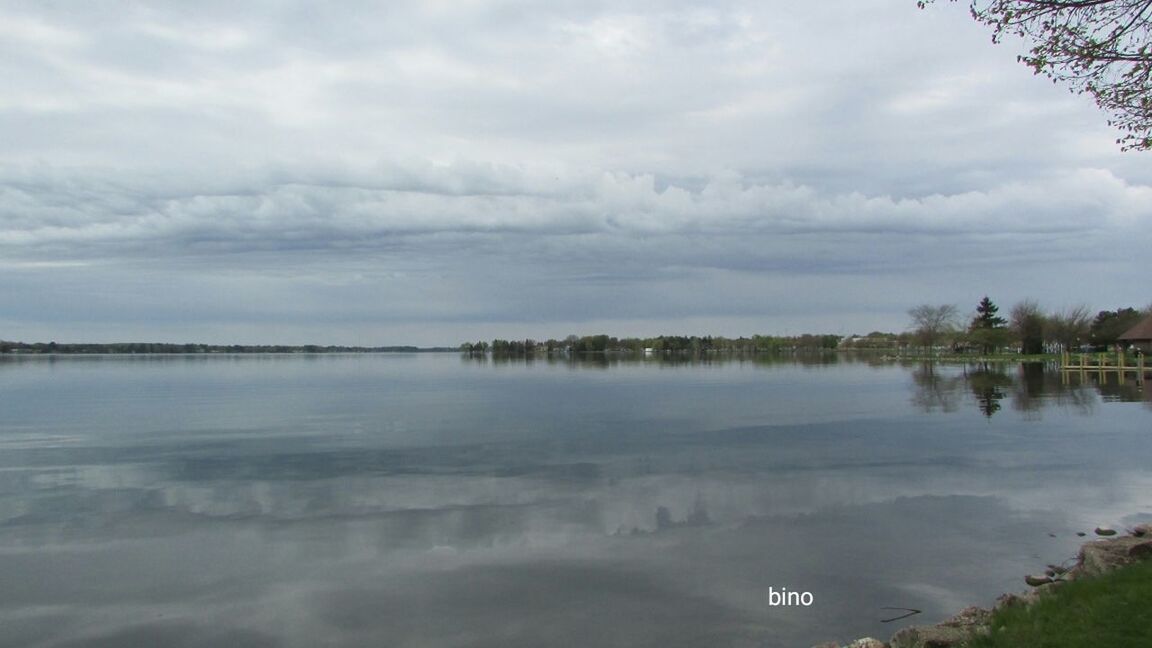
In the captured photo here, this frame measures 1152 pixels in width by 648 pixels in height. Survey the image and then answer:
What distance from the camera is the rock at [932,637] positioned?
7.28 meters

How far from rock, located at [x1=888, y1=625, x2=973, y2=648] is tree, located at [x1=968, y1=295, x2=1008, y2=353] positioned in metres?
117

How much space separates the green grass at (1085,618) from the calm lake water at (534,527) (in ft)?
5.62

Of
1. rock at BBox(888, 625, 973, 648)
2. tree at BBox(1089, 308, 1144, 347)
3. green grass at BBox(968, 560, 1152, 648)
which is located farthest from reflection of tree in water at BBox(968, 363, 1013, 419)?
tree at BBox(1089, 308, 1144, 347)

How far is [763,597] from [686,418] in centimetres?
2059

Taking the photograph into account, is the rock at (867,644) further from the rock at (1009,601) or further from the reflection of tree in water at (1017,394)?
the reflection of tree in water at (1017,394)

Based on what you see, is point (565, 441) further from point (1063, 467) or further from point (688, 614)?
point (688, 614)

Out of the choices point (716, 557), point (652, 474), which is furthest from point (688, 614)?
point (652, 474)

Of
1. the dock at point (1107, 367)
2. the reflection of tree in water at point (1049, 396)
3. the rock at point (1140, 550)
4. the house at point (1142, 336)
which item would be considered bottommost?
the reflection of tree in water at point (1049, 396)

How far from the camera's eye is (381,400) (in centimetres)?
4128

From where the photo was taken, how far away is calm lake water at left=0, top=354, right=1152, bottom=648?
29.5ft

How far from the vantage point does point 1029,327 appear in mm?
105688

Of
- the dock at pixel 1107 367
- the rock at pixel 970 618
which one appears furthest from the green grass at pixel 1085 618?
the dock at pixel 1107 367

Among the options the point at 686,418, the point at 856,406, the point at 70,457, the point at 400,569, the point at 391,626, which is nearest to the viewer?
the point at 391,626

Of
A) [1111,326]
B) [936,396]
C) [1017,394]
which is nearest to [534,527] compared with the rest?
[936,396]
